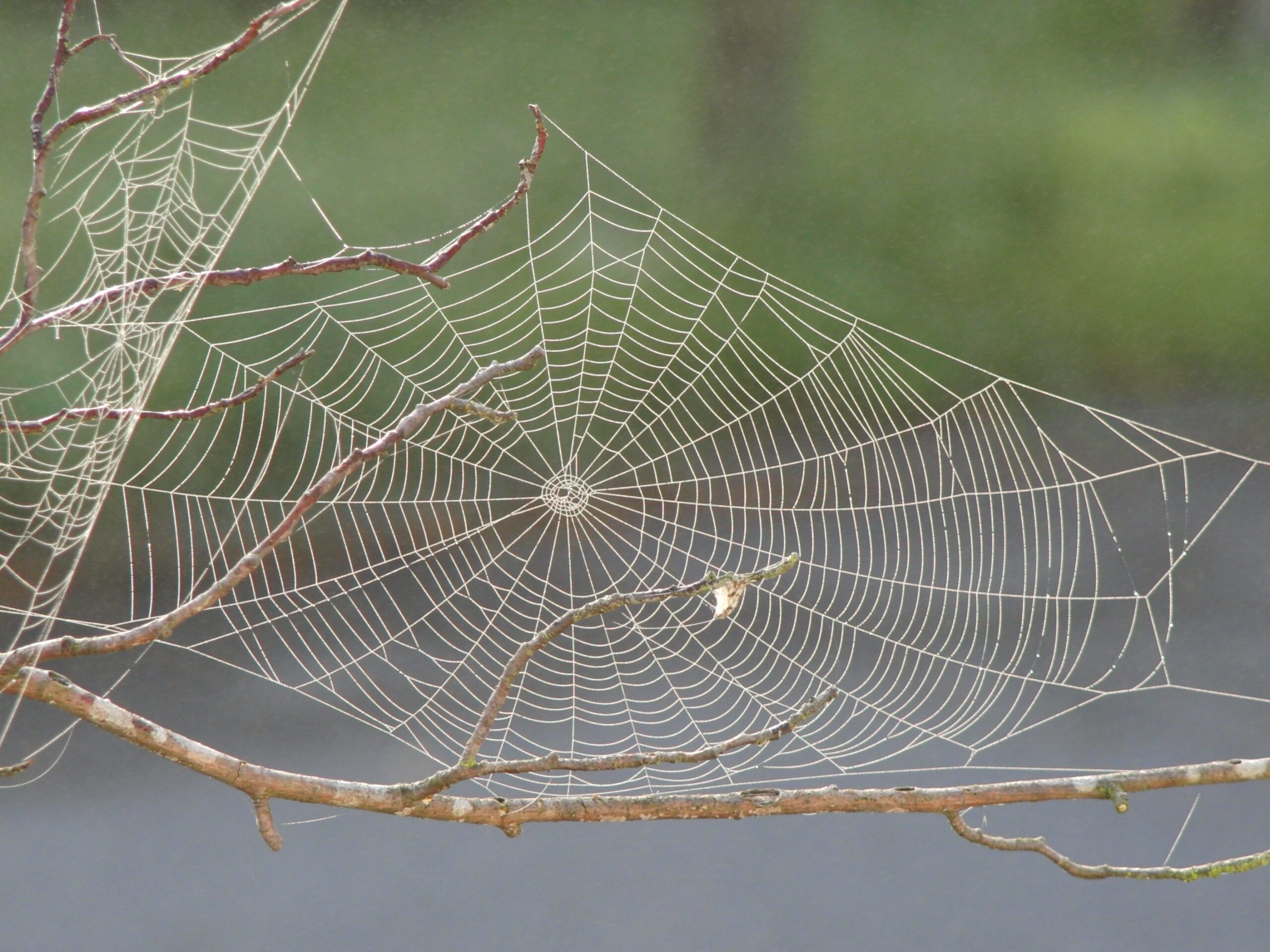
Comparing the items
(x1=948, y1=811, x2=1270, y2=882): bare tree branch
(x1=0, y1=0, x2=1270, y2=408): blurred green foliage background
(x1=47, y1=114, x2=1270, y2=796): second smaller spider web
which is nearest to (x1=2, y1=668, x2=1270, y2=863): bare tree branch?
(x1=948, y1=811, x2=1270, y2=882): bare tree branch

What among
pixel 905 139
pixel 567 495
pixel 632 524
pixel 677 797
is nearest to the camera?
pixel 677 797

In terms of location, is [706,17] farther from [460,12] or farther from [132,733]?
[132,733]

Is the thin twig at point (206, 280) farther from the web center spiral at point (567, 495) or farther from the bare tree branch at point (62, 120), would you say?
the web center spiral at point (567, 495)

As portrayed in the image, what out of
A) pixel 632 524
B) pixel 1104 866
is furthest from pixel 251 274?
pixel 632 524

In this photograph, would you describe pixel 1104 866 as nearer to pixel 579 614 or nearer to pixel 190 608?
pixel 579 614

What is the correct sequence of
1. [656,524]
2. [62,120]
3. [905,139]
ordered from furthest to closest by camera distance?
1. [905,139]
2. [656,524]
3. [62,120]
